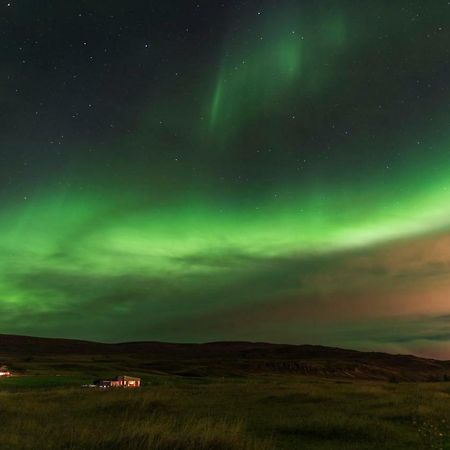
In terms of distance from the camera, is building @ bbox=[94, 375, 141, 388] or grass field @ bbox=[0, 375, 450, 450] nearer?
grass field @ bbox=[0, 375, 450, 450]

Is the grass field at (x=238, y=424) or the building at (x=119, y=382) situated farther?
the building at (x=119, y=382)

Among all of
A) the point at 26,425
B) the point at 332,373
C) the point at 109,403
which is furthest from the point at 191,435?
the point at 332,373

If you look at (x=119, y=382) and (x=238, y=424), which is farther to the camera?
(x=119, y=382)

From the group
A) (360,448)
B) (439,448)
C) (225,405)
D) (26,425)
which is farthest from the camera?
(225,405)

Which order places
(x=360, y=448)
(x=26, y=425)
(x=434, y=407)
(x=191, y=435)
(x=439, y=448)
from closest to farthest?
(x=191, y=435), (x=439, y=448), (x=360, y=448), (x=26, y=425), (x=434, y=407)

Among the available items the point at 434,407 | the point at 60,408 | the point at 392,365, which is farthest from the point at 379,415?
the point at 392,365

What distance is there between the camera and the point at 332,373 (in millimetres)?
135875

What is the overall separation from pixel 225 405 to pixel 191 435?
1717 cm

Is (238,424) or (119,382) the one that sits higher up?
(238,424)

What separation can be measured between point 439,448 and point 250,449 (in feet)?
19.4

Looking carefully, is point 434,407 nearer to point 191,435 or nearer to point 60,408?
point 191,435

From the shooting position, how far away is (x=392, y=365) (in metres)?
193

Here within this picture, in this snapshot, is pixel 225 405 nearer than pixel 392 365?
Yes

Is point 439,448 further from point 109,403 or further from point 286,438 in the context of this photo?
point 109,403
